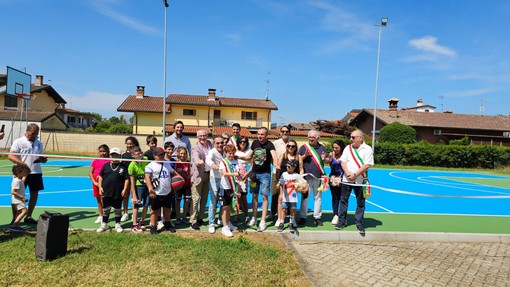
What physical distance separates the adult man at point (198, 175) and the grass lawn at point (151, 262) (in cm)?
76

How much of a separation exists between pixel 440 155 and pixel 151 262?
3000 cm

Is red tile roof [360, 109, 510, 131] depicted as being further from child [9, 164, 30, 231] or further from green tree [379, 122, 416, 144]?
child [9, 164, 30, 231]

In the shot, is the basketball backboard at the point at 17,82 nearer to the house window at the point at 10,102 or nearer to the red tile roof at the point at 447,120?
the house window at the point at 10,102

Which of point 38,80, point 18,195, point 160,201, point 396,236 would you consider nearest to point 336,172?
point 396,236

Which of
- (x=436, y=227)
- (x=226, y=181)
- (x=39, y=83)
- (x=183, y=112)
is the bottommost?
(x=436, y=227)

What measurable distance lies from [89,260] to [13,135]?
29.3 metres

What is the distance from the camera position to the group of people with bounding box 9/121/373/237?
5898mm

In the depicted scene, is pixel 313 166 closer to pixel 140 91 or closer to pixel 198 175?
pixel 198 175

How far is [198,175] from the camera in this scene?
6.30m

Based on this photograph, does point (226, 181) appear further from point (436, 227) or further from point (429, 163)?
point (429, 163)

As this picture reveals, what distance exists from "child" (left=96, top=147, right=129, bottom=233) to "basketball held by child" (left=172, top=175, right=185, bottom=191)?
36.4 inches

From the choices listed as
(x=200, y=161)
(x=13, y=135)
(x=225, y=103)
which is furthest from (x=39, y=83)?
(x=200, y=161)

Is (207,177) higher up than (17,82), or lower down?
lower down

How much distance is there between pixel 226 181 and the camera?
19.7ft
